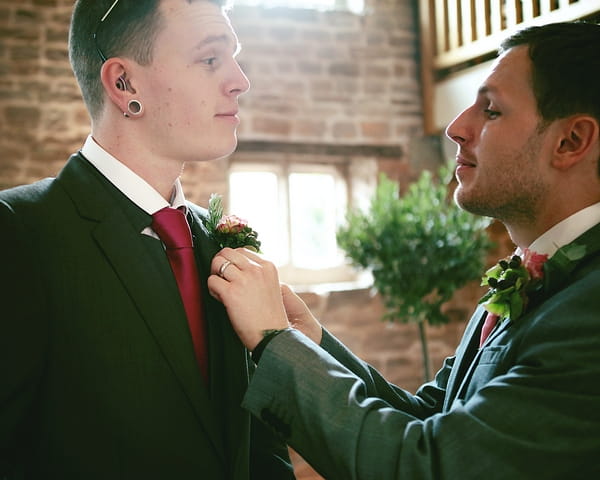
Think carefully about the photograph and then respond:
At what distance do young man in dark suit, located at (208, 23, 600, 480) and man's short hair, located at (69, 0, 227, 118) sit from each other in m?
0.50

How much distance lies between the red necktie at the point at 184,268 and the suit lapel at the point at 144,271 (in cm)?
3

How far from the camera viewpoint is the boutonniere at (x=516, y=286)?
140cm

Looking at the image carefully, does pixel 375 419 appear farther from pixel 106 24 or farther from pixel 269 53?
pixel 269 53

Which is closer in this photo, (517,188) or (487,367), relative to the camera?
(487,367)

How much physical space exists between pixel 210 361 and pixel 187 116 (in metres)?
0.54

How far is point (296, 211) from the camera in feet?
16.9

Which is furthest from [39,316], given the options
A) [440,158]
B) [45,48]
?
[440,158]

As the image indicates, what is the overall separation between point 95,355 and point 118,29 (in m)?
0.71

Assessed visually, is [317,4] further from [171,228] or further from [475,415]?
[475,415]

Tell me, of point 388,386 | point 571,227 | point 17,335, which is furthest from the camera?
point 388,386

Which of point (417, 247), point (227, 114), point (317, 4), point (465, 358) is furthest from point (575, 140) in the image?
point (317, 4)

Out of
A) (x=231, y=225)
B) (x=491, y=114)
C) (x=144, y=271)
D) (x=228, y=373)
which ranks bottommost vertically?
(x=228, y=373)

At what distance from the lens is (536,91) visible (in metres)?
1.50

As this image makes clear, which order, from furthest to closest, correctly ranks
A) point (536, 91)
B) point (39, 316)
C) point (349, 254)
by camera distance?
point (349, 254), point (536, 91), point (39, 316)
